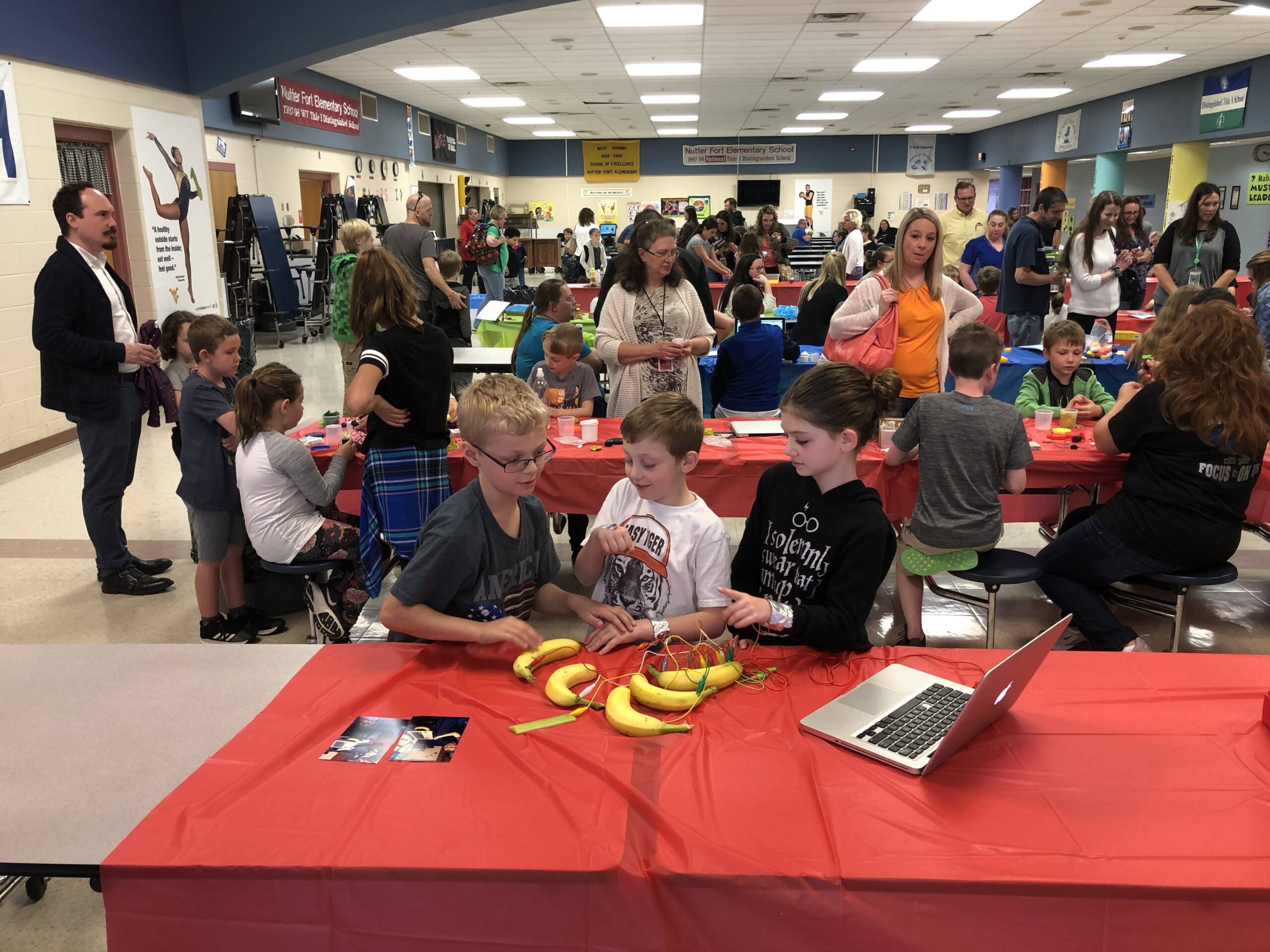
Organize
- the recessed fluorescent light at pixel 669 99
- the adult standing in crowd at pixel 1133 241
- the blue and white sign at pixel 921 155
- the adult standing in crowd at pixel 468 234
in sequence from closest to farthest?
the adult standing in crowd at pixel 1133 241, the adult standing in crowd at pixel 468 234, the recessed fluorescent light at pixel 669 99, the blue and white sign at pixel 921 155

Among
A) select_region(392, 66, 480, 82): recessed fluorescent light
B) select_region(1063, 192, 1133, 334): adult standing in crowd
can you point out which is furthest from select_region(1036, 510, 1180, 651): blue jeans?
select_region(392, 66, 480, 82): recessed fluorescent light

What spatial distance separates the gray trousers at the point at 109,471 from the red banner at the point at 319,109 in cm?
888

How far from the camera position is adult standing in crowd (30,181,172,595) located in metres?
3.77

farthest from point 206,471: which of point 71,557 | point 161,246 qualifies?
point 161,246

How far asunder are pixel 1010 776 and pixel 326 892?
103 cm

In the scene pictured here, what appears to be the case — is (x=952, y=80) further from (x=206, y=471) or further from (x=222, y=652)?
(x=222, y=652)

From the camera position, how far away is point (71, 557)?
4.44 m

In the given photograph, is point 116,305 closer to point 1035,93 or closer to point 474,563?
point 474,563

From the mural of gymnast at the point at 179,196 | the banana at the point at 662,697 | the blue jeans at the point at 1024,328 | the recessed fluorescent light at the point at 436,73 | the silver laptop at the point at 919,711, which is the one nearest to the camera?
the silver laptop at the point at 919,711

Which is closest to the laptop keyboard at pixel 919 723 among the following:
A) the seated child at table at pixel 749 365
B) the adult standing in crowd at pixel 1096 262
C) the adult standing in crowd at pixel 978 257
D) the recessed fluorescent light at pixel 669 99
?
the seated child at table at pixel 749 365

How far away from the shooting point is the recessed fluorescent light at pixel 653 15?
8570 mm

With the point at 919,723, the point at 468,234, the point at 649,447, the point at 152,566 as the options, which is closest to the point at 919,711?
the point at 919,723

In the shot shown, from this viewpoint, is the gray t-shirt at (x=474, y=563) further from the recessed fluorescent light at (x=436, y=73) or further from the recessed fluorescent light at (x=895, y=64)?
the recessed fluorescent light at (x=436, y=73)

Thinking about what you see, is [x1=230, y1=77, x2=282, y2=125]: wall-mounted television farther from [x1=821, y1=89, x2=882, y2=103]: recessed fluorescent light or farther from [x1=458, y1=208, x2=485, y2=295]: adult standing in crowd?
[x1=821, y1=89, x2=882, y2=103]: recessed fluorescent light
